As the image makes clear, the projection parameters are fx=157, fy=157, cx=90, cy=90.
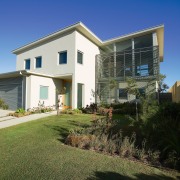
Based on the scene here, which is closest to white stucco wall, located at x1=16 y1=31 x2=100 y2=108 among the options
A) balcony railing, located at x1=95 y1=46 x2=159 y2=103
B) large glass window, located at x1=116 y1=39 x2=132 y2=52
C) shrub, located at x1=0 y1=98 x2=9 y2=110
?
balcony railing, located at x1=95 y1=46 x2=159 y2=103

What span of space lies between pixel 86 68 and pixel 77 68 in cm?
195

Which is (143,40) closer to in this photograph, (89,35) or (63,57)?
(89,35)

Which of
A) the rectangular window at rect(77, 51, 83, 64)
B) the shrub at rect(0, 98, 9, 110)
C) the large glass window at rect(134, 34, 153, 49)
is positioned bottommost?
the shrub at rect(0, 98, 9, 110)

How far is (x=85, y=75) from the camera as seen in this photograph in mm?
17250

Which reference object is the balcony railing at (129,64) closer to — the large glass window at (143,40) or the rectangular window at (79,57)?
the large glass window at (143,40)

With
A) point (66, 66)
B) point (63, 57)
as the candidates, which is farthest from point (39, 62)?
point (66, 66)

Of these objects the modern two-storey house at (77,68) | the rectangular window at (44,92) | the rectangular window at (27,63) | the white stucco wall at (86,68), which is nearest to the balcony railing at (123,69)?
the modern two-storey house at (77,68)

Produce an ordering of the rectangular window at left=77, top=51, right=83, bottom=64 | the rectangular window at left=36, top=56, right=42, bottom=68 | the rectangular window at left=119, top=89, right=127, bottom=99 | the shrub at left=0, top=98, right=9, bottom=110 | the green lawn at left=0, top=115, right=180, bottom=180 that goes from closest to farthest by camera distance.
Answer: the green lawn at left=0, top=115, right=180, bottom=180
the rectangular window at left=77, top=51, right=83, bottom=64
the shrub at left=0, top=98, right=9, bottom=110
the rectangular window at left=119, top=89, right=127, bottom=99
the rectangular window at left=36, top=56, right=42, bottom=68

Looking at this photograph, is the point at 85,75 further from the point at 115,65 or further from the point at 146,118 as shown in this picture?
the point at 146,118

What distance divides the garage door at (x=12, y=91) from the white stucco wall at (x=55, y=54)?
11.2 feet

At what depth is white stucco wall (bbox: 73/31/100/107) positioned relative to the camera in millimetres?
15727

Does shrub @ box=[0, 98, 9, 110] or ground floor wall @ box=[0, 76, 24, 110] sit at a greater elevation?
ground floor wall @ box=[0, 76, 24, 110]

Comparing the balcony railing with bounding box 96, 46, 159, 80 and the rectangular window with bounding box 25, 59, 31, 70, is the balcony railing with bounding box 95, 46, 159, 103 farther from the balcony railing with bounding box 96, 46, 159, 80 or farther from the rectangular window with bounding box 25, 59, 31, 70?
the rectangular window with bounding box 25, 59, 31, 70

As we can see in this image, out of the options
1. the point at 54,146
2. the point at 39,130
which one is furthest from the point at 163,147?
the point at 39,130
